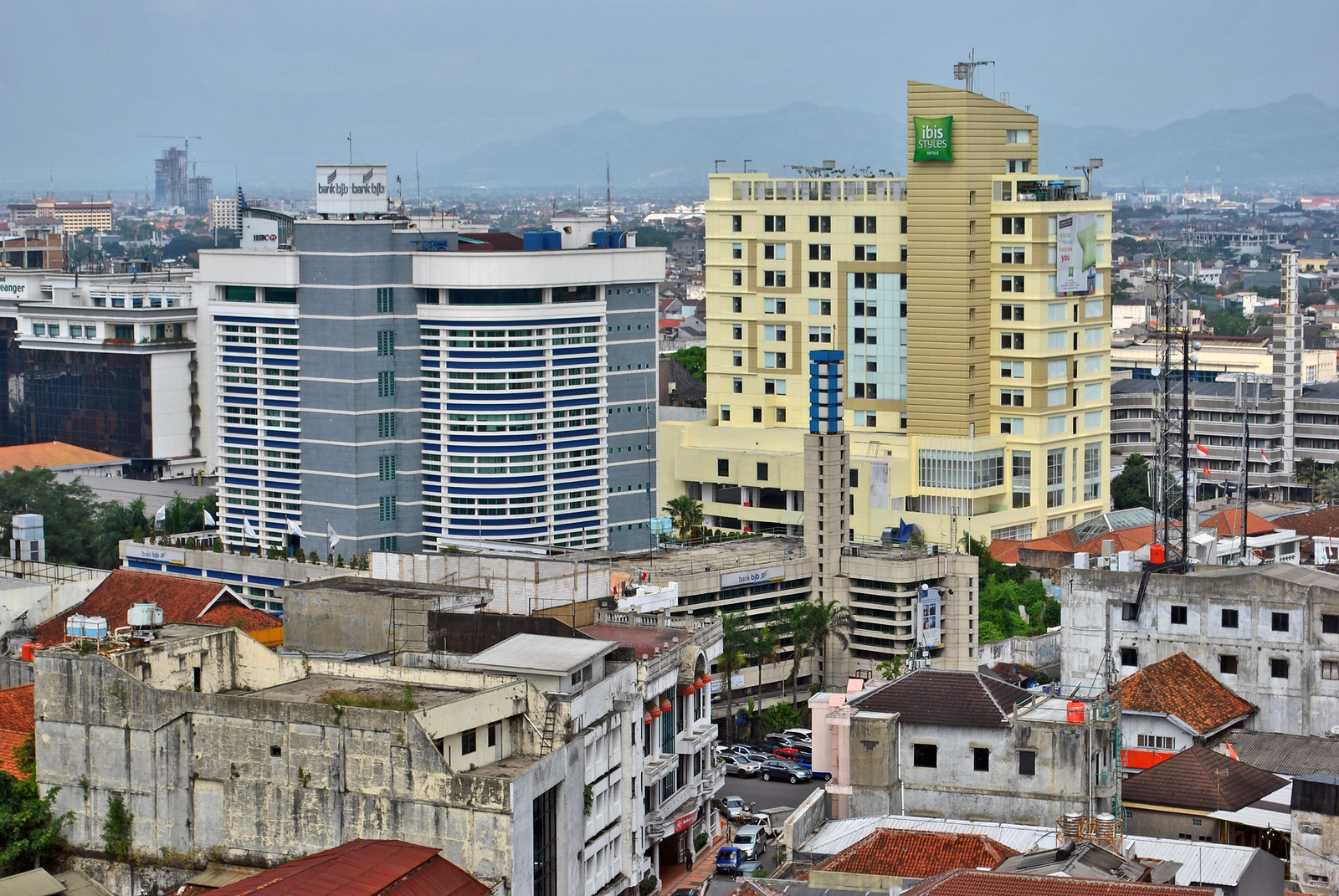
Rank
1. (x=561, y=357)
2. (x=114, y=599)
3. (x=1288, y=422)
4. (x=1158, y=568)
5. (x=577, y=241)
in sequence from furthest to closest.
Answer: (x=1288, y=422)
(x=577, y=241)
(x=561, y=357)
(x=114, y=599)
(x=1158, y=568)

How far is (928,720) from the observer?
68.3 metres

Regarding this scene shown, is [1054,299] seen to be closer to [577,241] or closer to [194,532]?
[577,241]

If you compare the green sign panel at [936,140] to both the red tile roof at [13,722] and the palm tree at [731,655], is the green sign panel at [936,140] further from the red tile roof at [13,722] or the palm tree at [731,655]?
the red tile roof at [13,722]

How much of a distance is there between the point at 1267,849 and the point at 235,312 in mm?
71425

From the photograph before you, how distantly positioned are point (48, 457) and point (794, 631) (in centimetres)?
6998

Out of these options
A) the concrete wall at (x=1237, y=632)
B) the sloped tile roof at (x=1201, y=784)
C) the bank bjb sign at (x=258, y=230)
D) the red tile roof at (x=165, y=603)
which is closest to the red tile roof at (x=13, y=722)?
the red tile roof at (x=165, y=603)

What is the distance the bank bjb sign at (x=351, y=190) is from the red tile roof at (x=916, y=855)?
2538 inches

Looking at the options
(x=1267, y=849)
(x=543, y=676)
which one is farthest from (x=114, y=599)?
(x=1267, y=849)

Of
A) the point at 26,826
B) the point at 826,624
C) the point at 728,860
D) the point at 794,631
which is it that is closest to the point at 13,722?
the point at 26,826

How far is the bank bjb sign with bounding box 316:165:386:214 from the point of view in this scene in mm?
117688

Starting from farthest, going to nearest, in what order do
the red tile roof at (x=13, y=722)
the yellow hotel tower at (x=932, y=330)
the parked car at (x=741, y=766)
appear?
the yellow hotel tower at (x=932, y=330)
the parked car at (x=741, y=766)
the red tile roof at (x=13, y=722)

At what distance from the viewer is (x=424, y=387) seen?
118438 millimetres

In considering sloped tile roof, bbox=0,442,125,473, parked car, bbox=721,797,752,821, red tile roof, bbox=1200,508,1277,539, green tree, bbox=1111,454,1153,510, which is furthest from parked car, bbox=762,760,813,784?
sloped tile roof, bbox=0,442,125,473

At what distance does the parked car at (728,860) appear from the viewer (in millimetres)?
78062
